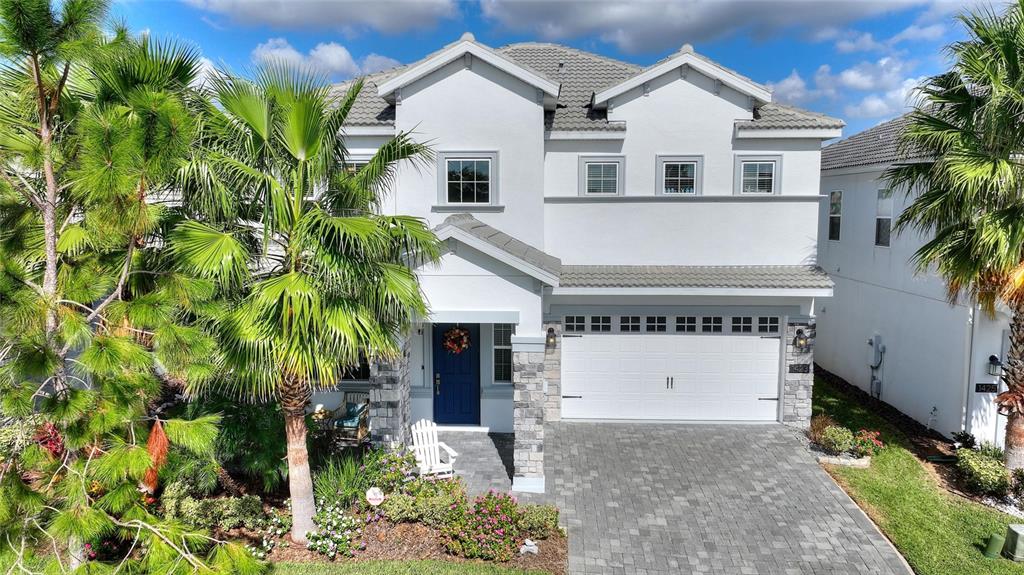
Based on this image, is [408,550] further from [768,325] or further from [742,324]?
[768,325]

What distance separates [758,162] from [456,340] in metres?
7.58

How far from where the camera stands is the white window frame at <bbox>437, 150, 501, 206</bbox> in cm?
1308

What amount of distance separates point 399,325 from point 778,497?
698cm

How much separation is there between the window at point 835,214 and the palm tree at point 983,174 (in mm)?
6702

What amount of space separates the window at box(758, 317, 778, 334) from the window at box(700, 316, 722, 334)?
0.86m

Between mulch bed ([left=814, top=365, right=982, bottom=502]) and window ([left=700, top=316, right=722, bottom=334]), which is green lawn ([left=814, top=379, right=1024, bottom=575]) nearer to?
mulch bed ([left=814, top=365, right=982, bottom=502])

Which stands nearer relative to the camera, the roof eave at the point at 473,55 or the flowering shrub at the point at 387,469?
the flowering shrub at the point at 387,469

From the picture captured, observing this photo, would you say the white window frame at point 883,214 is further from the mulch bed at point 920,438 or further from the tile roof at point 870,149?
the mulch bed at point 920,438

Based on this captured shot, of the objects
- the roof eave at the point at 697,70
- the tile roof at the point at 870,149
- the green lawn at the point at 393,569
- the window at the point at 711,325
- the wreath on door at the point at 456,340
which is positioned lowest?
the green lawn at the point at 393,569

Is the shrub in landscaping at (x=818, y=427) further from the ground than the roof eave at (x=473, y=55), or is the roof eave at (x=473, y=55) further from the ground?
the roof eave at (x=473, y=55)

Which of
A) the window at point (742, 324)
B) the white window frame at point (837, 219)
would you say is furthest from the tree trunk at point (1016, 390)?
the white window frame at point (837, 219)

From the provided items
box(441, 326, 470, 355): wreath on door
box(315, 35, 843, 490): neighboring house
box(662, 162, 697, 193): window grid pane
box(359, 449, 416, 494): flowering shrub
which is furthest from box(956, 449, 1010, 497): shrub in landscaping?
box(359, 449, 416, 494): flowering shrub

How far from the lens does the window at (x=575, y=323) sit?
13977mm

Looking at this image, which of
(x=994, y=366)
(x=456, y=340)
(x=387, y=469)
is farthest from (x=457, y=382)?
(x=994, y=366)
